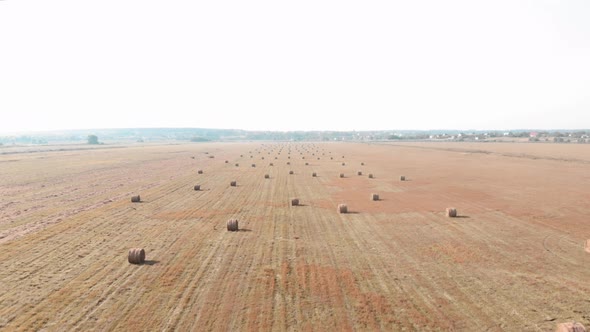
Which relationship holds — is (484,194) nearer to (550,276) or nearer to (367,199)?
(367,199)

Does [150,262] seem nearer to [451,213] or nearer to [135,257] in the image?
[135,257]

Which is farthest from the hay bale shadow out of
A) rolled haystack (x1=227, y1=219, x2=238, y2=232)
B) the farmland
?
rolled haystack (x1=227, y1=219, x2=238, y2=232)

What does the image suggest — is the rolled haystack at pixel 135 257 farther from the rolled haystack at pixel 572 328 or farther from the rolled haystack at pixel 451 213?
the rolled haystack at pixel 451 213

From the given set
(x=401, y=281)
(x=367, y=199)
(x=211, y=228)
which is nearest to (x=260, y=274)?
(x=401, y=281)

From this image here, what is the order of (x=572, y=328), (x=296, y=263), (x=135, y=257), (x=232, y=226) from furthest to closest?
(x=232, y=226), (x=296, y=263), (x=135, y=257), (x=572, y=328)

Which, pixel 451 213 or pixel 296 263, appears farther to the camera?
pixel 451 213

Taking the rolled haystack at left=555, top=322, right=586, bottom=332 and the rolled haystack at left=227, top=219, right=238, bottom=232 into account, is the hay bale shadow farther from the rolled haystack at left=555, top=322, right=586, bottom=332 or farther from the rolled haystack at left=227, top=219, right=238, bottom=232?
the rolled haystack at left=555, top=322, right=586, bottom=332

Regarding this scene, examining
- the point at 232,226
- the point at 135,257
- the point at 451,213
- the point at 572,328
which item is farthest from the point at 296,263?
the point at 451,213

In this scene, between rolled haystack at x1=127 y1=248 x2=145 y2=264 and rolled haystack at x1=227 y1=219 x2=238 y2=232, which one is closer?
rolled haystack at x1=127 y1=248 x2=145 y2=264

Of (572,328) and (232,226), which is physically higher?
(572,328)

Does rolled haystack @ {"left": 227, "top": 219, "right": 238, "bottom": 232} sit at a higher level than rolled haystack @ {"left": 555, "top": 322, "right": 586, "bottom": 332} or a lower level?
lower
